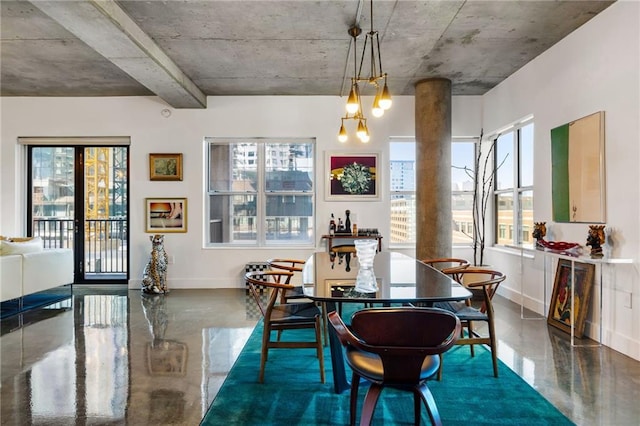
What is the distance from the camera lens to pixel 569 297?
12.5ft

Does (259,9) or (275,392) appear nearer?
(275,392)

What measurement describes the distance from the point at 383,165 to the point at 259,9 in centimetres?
323

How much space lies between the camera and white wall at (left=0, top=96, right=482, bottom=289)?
6043 millimetres

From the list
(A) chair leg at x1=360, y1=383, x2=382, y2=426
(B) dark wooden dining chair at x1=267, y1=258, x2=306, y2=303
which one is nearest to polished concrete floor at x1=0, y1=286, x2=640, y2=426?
(B) dark wooden dining chair at x1=267, y1=258, x2=306, y2=303

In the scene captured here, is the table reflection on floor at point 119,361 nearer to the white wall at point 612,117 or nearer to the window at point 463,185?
the white wall at point 612,117

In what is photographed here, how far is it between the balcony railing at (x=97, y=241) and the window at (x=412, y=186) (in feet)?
14.7

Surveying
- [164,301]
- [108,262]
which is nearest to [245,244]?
[164,301]

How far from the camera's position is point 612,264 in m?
3.37

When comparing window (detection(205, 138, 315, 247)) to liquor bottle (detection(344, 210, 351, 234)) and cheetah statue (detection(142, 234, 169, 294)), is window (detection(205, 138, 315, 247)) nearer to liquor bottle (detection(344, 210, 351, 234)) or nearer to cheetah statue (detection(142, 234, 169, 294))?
liquor bottle (detection(344, 210, 351, 234))

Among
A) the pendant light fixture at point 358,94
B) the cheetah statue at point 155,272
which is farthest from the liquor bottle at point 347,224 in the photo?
the cheetah statue at point 155,272

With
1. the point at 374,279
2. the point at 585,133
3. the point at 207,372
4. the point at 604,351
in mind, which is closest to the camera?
the point at 374,279

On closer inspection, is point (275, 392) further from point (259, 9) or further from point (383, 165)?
point (383, 165)

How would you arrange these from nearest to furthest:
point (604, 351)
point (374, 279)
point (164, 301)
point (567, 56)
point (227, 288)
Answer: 1. point (374, 279)
2. point (604, 351)
3. point (567, 56)
4. point (164, 301)
5. point (227, 288)

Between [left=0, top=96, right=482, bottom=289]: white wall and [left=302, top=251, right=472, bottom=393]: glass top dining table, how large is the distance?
3.00 metres
